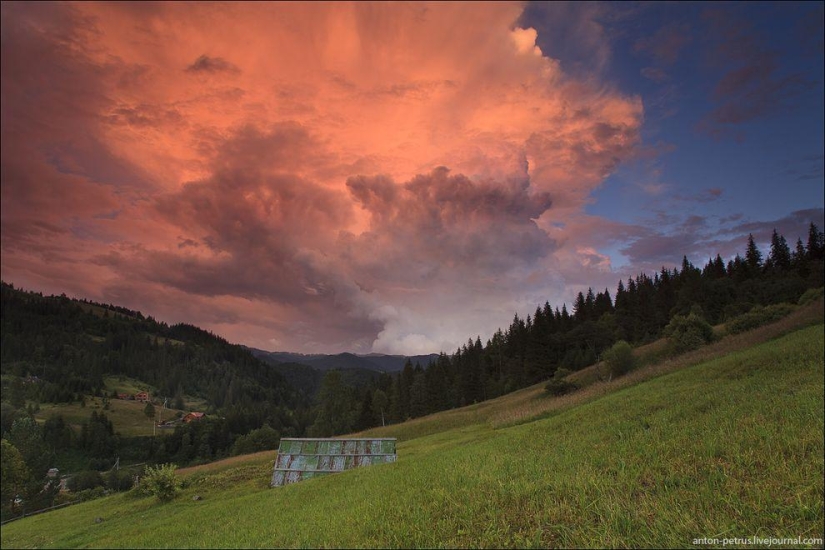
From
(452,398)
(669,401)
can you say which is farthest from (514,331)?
(669,401)

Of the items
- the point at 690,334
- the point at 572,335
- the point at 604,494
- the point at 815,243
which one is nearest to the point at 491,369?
the point at 572,335

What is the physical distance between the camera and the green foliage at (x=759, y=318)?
41156mm

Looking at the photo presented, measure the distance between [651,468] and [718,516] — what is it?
272cm

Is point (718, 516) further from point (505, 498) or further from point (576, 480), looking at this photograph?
point (505, 498)

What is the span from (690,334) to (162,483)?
5345 cm

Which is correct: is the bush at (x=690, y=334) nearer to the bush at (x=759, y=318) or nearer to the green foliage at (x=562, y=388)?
the bush at (x=759, y=318)

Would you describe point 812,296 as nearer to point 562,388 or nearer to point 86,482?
point 562,388

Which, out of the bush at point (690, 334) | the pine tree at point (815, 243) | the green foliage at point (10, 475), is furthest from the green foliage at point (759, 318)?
the green foliage at point (10, 475)

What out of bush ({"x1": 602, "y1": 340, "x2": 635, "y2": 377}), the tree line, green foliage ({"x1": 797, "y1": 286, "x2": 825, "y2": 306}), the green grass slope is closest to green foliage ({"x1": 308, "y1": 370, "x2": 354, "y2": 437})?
the tree line

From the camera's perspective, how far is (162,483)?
888 inches

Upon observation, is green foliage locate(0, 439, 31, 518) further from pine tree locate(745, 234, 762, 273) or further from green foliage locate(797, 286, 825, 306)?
pine tree locate(745, 234, 762, 273)

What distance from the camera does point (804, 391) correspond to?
12.4 meters

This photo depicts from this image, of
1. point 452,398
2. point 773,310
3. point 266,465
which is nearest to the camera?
point 266,465

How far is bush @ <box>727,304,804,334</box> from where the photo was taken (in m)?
41.2
